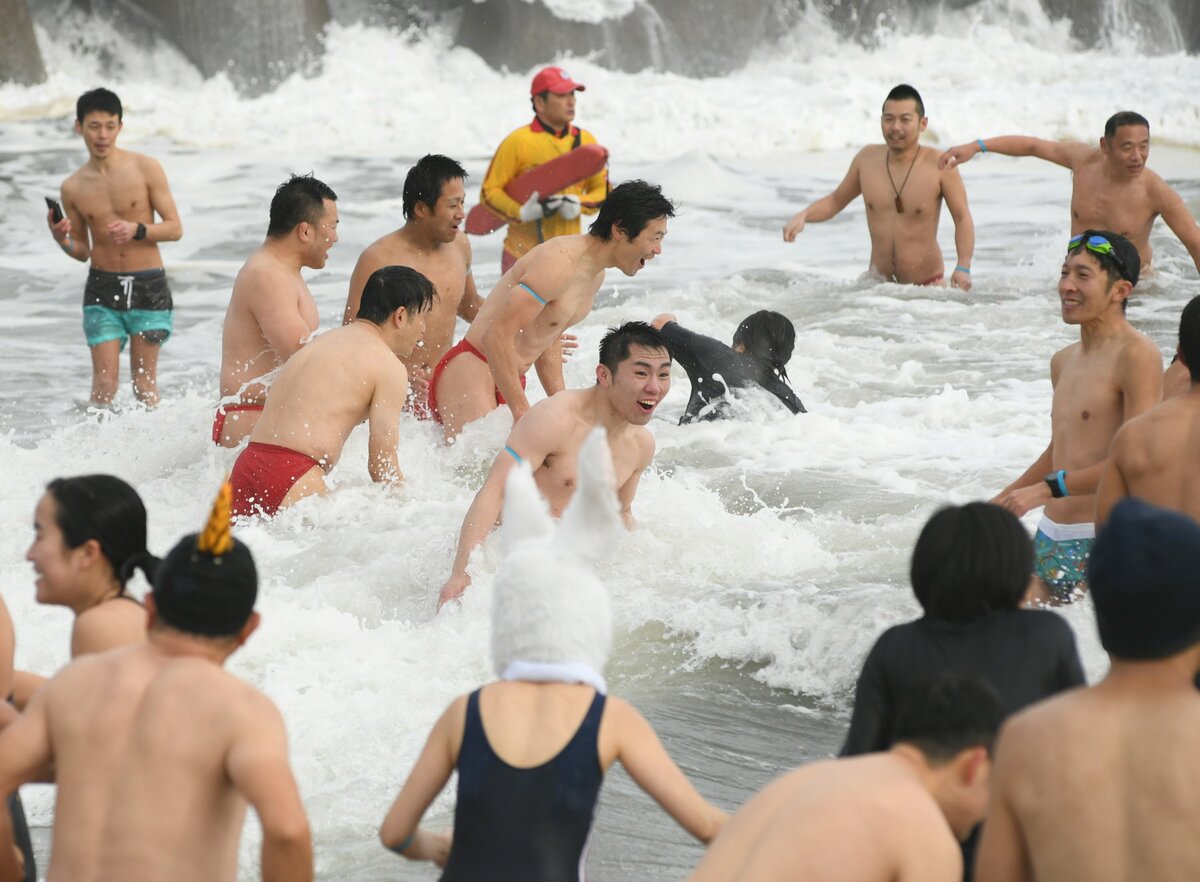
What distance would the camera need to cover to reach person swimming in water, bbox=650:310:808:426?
23.9 ft

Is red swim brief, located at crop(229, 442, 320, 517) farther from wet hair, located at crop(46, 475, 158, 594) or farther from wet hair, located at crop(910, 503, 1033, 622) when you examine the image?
wet hair, located at crop(910, 503, 1033, 622)

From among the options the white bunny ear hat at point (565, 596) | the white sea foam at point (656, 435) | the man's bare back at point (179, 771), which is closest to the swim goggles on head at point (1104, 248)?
the white sea foam at point (656, 435)

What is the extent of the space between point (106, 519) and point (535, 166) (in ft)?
18.2

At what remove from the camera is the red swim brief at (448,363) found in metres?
6.82

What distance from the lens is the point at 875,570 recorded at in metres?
5.76

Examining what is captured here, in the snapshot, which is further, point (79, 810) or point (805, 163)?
point (805, 163)

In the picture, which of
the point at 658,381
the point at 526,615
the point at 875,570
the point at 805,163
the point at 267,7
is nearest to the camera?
the point at 526,615

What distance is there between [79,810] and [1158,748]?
1.63m

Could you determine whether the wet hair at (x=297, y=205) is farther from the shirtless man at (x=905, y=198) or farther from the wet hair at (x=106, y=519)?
the wet hair at (x=106, y=519)

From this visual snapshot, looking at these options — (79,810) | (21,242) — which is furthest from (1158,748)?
(21,242)

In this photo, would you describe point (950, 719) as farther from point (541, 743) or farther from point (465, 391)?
point (465, 391)

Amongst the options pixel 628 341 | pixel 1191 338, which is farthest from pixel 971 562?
pixel 628 341

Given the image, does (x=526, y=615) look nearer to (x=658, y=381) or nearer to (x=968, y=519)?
(x=968, y=519)

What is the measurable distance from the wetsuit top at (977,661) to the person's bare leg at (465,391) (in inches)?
168
